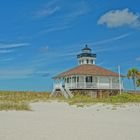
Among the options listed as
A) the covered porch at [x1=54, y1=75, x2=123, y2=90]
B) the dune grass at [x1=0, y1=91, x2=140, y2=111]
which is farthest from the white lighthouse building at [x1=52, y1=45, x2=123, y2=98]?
the dune grass at [x1=0, y1=91, x2=140, y2=111]

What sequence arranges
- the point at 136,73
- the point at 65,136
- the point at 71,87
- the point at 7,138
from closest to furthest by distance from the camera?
the point at 7,138
the point at 65,136
the point at 71,87
the point at 136,73

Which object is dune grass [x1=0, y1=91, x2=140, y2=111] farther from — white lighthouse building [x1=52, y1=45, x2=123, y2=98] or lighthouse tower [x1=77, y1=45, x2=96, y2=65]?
lighthouse tower [x1=77, y1=45, x2=96, y2=65]

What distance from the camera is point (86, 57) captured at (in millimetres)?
56625

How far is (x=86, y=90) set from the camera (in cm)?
5056

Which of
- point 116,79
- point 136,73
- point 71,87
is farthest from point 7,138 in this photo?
point 136,73

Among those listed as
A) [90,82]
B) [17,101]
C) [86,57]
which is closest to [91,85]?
[90,82]

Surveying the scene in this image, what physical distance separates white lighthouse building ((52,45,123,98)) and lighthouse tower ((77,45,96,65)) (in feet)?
6.46

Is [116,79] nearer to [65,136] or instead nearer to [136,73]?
[136,73]

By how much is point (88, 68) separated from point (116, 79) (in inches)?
177

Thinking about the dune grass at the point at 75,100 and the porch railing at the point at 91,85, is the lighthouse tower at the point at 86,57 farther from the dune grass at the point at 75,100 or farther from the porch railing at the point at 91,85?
the dune grass at the point at 75,100

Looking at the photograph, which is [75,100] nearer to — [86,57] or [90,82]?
[90,82]

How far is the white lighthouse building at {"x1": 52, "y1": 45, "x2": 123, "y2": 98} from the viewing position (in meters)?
50.2

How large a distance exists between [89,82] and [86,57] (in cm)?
629

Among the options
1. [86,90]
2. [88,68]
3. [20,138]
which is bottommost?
[20,138]
